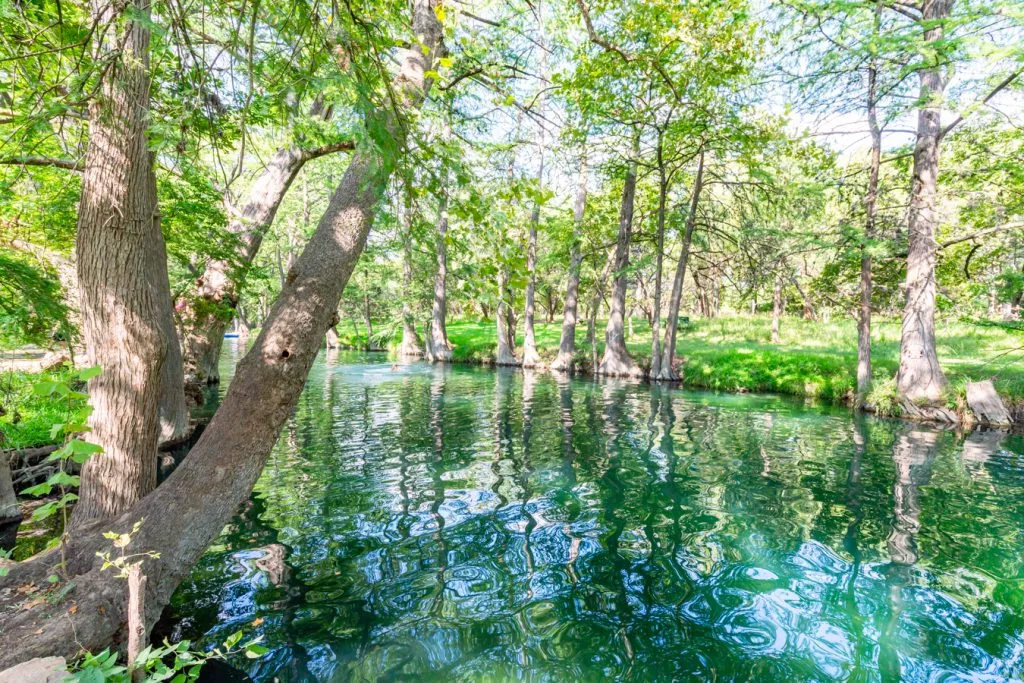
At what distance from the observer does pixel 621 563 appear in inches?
206

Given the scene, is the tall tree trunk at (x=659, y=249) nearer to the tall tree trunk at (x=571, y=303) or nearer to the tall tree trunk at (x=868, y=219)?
the tall tree trunk at (x=571, y=303)

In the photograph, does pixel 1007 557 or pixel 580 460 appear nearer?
pixel 1007 557

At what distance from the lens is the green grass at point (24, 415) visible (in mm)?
7762

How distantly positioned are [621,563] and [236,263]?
30.2 feet

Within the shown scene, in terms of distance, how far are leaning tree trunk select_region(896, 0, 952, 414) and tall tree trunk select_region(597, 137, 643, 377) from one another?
10.5m

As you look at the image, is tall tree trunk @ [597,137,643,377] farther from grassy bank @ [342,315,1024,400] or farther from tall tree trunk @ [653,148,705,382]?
tall tree trunk @ [653,148,705,382]

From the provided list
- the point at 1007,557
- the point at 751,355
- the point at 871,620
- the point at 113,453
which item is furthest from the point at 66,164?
the point at 751,355

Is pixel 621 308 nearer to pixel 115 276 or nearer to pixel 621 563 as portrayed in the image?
pixel 621 563

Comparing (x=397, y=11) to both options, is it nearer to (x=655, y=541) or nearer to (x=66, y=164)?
(x=66, y=164)

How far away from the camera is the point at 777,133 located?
1769cm

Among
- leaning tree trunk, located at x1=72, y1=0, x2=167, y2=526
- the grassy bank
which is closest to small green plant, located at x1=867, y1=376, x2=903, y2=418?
the grassy bank

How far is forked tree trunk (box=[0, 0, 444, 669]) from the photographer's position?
3033 mm

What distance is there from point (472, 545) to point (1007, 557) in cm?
593

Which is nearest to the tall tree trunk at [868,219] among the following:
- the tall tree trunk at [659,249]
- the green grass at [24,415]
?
the tall tree trunk at [659,249]
